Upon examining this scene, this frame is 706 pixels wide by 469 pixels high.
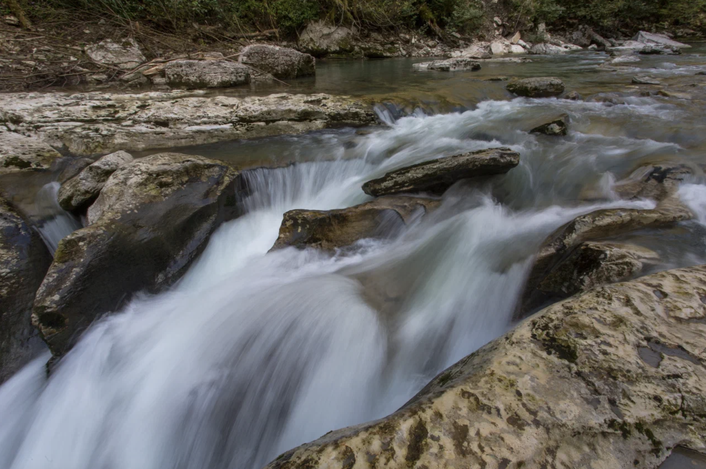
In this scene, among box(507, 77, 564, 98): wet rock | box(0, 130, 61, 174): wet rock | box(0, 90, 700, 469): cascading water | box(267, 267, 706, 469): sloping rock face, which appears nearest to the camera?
box(267, 267, 706, 469): sloping rock face

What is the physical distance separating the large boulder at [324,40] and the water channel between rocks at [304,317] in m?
11.0

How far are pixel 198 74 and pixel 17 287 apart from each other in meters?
5.77

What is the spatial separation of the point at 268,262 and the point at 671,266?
3.29 metres

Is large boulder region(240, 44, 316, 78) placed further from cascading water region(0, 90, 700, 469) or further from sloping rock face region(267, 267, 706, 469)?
sloping rock face region(267, 267, 706, 469)

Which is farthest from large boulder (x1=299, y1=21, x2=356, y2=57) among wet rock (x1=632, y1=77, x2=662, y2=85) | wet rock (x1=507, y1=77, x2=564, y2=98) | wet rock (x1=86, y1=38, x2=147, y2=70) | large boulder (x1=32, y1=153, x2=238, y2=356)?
large boulder (x1=32, y1=153, x2=238, y2=356)

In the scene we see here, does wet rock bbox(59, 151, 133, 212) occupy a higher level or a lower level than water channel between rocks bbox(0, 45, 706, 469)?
higher

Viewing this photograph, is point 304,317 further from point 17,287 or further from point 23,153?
point 23,153

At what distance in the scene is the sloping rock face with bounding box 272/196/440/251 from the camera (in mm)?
3523

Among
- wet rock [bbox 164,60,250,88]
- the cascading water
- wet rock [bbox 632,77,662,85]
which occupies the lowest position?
the cascading water

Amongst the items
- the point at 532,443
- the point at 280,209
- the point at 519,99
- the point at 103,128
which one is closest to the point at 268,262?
the point at 280,209

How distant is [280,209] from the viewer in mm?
4438

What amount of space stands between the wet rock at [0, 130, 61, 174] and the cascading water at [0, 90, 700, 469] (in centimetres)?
280

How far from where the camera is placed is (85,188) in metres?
3.62

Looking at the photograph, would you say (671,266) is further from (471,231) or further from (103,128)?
(103,128)
